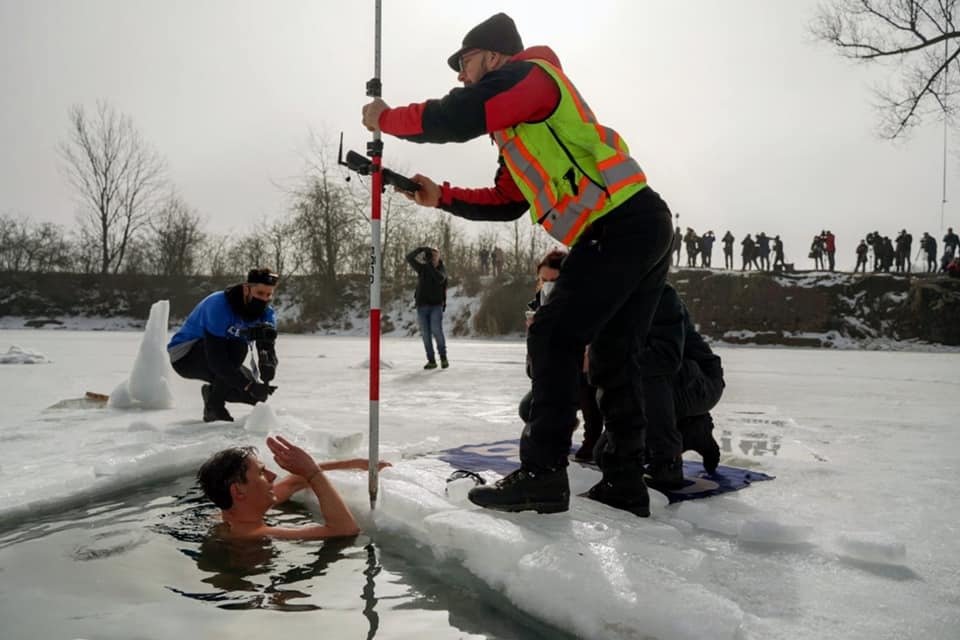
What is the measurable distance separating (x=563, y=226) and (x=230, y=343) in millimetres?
3180

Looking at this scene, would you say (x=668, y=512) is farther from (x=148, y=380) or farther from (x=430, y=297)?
(x=430, y=297)

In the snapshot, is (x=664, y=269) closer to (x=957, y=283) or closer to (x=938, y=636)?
(x=938, y=636)

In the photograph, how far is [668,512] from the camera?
2.57 metres

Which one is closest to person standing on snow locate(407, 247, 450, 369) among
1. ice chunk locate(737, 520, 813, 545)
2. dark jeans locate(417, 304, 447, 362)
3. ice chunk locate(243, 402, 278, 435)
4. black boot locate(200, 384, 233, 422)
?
dark jeans locate(417, 304, 447, 362)

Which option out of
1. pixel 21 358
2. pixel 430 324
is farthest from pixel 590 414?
pixel 21 358

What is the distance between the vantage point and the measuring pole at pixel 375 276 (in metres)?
2.74

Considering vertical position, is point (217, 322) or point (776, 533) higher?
point (217, 322)

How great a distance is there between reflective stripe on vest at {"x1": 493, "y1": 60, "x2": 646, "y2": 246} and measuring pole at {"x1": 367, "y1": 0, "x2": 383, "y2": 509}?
71 cm

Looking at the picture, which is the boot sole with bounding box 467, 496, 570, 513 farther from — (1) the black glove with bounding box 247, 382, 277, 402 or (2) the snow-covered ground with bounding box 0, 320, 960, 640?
(1) the black glove with bounding box 247, 382, 277, 402

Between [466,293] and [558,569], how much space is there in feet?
94.3

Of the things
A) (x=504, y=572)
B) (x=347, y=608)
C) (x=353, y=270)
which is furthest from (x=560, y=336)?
(x=353, y=270)

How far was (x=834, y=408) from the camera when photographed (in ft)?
19.8

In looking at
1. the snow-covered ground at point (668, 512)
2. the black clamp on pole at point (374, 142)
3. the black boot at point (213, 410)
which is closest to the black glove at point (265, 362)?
the black boot at point (213, 410)

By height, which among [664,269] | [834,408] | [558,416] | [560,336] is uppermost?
[664,269]
